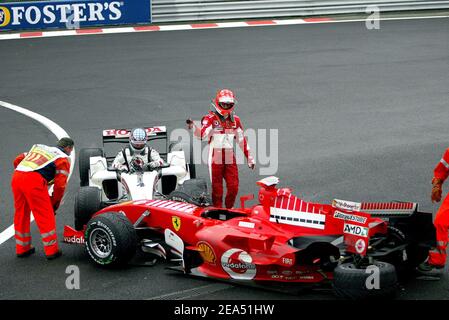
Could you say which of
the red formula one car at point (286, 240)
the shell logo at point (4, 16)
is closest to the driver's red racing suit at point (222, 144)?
the red formula one car at point (286, 240)

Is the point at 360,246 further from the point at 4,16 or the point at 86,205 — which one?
the point at 4,16

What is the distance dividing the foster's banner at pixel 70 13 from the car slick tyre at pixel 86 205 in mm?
14308

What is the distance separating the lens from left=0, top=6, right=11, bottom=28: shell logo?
25828 mm

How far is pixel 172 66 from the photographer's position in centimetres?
2303

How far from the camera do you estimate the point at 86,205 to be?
1236cm

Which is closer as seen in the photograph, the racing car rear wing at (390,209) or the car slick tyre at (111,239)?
the racing car rear wing at (390,209)

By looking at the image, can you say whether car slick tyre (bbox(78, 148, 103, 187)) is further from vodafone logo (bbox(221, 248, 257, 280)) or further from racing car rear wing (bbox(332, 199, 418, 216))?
racing car rear wing (bbox(332, 199, 418, 216))

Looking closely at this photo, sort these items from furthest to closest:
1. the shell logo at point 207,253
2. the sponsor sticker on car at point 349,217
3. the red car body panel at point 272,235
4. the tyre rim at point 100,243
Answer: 1. the tyre rim at point 100,243
2. the shell logo at point 207,253
3. the red car body panel at point 272,235
4. the sponsor sticker on car at point 349,217

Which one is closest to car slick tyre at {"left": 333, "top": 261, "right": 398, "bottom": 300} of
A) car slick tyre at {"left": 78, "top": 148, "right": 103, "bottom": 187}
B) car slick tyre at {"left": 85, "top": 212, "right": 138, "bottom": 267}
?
car slick tyre at {"left": 85, "top": 212, "right": 138, "bottom": 267}

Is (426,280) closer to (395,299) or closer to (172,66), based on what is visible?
(395,299)

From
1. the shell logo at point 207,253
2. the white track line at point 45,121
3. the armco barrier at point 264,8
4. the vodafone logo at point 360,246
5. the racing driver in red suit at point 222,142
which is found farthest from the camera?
the armco barrier at point 264,8

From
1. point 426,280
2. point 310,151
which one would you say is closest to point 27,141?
point 310,151

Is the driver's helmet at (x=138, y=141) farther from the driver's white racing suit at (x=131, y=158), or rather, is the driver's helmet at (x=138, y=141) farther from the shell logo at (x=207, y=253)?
the shell logo at (x=207, y=253)

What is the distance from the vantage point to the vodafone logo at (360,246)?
1011cm
